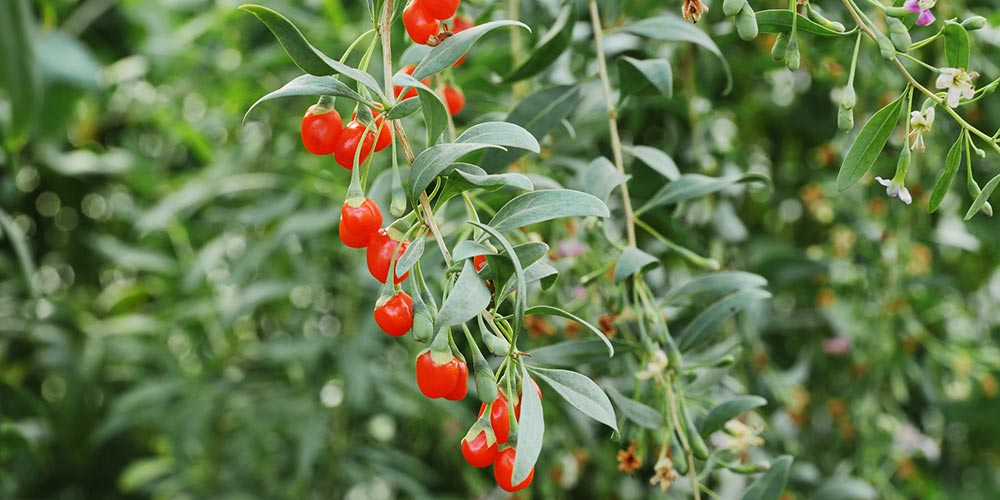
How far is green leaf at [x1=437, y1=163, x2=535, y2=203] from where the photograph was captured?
16.6 inches

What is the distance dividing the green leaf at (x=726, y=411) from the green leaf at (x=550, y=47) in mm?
262

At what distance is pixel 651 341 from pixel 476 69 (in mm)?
355

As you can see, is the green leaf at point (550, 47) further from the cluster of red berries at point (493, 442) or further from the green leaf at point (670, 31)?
the cluster of red berries at point (493, 442)

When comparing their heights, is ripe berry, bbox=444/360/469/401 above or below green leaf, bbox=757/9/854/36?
below

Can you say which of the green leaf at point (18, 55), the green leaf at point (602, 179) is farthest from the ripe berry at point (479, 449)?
the green leaf at point (18, 55)

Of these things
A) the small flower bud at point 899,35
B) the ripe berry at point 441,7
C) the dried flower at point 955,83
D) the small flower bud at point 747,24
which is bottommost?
the dried flower at point 955,83

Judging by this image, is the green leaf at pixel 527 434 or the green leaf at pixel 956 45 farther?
the green leaf at pixel 956 45

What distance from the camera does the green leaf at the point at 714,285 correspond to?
0.64m

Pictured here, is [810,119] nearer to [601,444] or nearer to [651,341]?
[601,444]

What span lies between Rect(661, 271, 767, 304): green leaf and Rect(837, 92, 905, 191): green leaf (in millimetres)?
149

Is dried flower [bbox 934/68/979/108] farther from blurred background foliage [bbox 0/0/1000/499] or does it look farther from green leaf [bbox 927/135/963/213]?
blurred background foliage [bbox 0/0/1000/499]

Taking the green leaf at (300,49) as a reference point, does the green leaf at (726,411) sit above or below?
below

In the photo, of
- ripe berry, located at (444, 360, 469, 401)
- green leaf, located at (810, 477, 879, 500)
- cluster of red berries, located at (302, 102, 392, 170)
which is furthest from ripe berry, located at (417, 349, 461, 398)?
green leaf, located at (810, 477, 879, 500)

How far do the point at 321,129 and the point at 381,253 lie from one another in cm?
7
